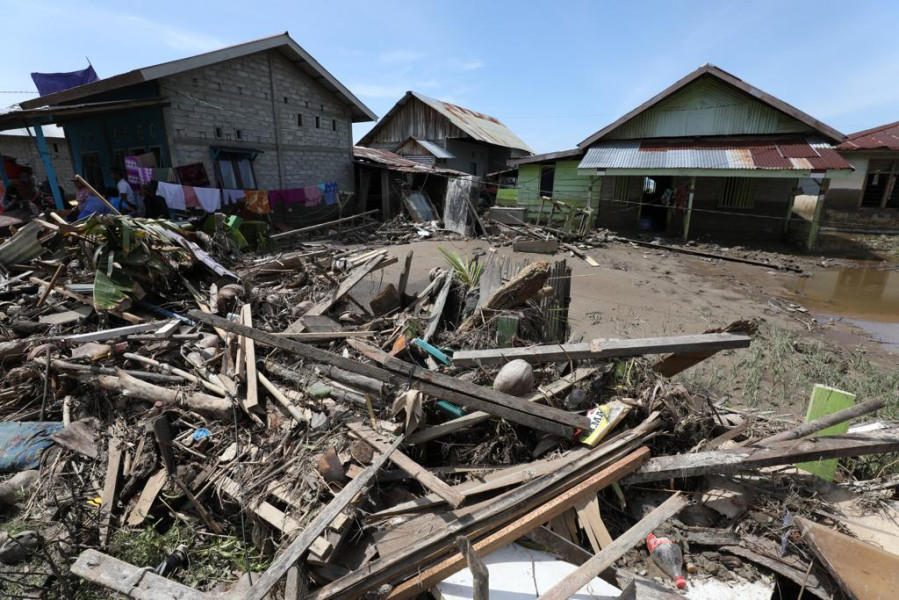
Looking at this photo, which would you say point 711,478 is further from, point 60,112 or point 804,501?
point 60,112

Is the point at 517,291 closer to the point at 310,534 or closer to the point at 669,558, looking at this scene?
the point at 669,558

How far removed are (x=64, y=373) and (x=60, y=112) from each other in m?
7.58

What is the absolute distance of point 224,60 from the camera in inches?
460

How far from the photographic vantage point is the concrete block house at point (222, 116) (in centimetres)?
1030

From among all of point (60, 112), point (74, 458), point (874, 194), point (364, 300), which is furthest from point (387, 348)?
point (874, 194)

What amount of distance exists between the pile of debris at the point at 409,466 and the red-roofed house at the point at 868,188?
2132cm

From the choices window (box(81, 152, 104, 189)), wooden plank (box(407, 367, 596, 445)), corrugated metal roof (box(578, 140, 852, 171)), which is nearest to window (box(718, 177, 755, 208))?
corrugated metal roof (box(578, 140, 852, 171))

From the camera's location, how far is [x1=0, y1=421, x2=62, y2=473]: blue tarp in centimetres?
363

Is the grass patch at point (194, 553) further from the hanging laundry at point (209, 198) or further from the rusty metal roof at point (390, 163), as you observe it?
the rusty metal roof at point (390, 163)

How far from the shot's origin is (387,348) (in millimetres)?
4516

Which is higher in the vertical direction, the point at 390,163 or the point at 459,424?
the point at 390,163

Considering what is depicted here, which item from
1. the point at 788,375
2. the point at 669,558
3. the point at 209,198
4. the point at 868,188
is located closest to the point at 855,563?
the point at 669,558

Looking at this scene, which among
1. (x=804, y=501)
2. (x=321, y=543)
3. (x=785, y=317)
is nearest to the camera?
(x=321, y=543)

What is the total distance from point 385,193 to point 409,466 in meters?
15.8
